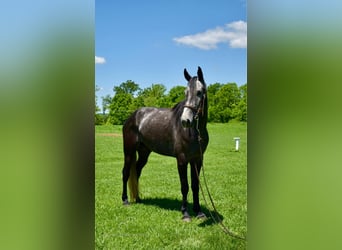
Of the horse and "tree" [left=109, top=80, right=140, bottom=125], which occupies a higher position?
"tree" [left=109, top=80, right=140, bottom=125]

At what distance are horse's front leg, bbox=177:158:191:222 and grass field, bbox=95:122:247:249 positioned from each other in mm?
55

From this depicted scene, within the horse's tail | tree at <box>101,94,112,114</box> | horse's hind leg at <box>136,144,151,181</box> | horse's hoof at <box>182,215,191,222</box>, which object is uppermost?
tree at <box>101,94,112,114</box>

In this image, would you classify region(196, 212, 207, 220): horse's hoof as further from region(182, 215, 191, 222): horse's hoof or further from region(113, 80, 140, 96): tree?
region(113, 80, 140, 96): tree

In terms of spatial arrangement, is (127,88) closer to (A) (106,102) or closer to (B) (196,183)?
(A) (106,102)

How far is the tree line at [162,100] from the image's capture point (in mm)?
3084

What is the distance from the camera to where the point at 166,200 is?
3.24 m

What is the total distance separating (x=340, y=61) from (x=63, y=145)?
9.23 ft

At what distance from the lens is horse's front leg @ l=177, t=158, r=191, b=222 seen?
309 centimetres

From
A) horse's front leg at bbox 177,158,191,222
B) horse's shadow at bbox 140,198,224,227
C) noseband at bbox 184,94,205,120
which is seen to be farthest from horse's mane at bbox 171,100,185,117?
horse's shadow at bbox 140,198,224,227

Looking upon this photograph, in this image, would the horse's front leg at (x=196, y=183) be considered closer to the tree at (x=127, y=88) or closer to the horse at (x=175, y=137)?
the horse at (x=175, y=137)

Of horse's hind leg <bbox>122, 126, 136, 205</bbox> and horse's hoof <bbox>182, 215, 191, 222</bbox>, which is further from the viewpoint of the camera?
horse's hind leg <bbox>122, 126, 136, 205</bbox>

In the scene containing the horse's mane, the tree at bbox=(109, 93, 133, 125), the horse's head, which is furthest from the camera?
the tree at bbox=(109, 93, 133, 125)

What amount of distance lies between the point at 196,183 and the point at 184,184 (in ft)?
0.37

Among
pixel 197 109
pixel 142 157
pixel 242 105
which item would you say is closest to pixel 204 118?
pixel 197 109
